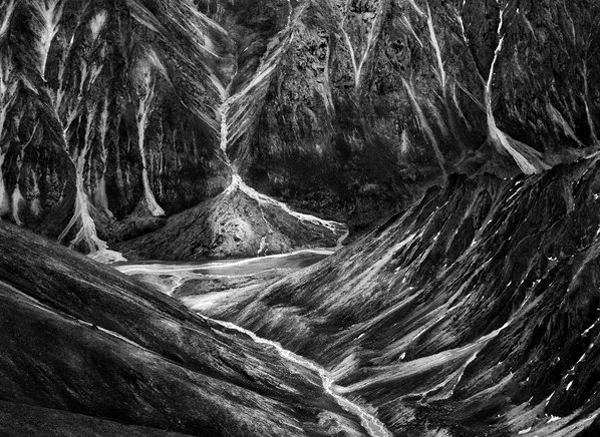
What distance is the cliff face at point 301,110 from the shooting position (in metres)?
178

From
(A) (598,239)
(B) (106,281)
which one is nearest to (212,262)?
(B) (106,281)

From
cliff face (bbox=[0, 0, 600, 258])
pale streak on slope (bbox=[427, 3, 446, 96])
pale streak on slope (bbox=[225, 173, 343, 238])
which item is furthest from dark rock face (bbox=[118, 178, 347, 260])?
pale streak on slope (bbox=[427, 3, 446, 96])

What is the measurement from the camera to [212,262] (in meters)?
160

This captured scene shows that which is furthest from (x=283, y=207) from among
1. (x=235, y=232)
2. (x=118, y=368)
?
(x=118, y=368)

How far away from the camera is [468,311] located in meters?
100

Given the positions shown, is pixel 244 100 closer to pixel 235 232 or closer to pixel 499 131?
pixel 235 232

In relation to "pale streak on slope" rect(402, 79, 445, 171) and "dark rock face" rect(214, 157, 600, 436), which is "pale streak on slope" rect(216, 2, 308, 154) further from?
"dark rock face" rect(214, 157, 600, 436)

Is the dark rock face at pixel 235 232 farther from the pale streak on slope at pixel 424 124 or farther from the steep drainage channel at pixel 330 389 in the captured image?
the steep drainage channel at pixel 330 389

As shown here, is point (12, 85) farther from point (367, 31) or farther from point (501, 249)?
point (501, 249)

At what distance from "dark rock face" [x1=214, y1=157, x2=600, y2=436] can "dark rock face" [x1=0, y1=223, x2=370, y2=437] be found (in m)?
6.59

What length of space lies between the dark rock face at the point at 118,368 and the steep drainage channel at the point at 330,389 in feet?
3.32

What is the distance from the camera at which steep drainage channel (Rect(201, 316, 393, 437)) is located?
277 feet

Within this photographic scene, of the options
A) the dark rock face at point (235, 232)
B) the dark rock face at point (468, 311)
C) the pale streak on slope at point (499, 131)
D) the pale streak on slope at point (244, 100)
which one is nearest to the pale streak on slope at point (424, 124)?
the pale streak on slope at point (499, 131)

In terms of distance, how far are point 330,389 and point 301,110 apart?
89.8 metres
